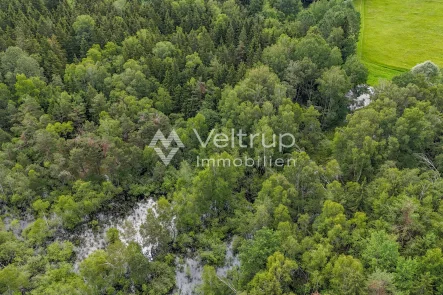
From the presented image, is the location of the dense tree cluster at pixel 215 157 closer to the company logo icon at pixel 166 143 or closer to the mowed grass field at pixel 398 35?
the company logo icon at pixel 166 143

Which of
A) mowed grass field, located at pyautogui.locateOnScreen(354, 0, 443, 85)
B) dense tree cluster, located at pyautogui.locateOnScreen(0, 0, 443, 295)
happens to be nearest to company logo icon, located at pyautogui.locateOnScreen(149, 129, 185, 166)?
dense tree cluster, located at pyautogui.locateOnScreen(0, 0, 443, 295)

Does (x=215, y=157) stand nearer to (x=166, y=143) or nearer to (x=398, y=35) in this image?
(x=166, y=143)

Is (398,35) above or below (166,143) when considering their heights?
below

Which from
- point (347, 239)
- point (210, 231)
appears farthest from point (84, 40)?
point (347, 239)

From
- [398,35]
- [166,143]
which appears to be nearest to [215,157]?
[166,143]

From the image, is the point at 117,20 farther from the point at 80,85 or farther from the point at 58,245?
the point at 58,245

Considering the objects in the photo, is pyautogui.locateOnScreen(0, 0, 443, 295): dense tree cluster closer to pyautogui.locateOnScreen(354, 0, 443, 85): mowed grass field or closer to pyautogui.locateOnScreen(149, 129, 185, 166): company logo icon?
pyautogui.locateOnScreen(149, 129, 185, 166): company logo icon
